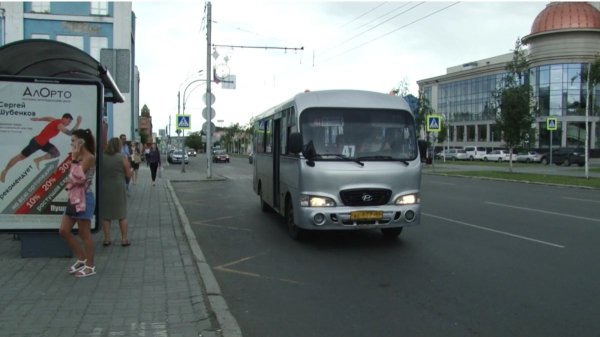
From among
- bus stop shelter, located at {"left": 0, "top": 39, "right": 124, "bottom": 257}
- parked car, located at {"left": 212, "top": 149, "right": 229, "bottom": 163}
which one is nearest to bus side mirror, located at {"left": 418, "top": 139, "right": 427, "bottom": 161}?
bus stop shelter, located at {"left": 0, "top": 39, "right": 124, "bottom": 257}

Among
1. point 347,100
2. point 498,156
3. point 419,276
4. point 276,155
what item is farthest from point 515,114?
point 498,156

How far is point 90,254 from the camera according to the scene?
6.63 meters

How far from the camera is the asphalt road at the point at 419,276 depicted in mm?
5113

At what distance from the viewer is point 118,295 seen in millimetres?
5746

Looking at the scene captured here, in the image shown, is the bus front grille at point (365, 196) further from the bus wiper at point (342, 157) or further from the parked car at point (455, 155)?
the parked car at point (455, 155)

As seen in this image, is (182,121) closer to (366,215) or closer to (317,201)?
(317,201)

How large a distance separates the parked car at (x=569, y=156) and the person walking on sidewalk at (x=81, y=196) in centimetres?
4847

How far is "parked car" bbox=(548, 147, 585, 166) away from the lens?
155ft

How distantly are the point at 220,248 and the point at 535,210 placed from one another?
8.53 meters

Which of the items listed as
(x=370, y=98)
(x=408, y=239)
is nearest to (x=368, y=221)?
(x=408, y=239)

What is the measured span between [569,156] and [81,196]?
Answer: 49568mm

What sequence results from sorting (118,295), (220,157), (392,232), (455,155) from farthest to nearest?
(455,155) → (220,157) → (392,232) → (118,295)

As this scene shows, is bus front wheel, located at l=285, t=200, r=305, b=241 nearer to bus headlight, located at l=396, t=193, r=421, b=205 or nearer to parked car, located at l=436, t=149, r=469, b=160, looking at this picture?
bus headlight, located at l=396, t=193, r=421, b=205

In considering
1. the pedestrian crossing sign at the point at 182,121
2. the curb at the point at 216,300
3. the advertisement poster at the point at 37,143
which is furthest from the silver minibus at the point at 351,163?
the pedestrian crossing sign at the point at 182,121
